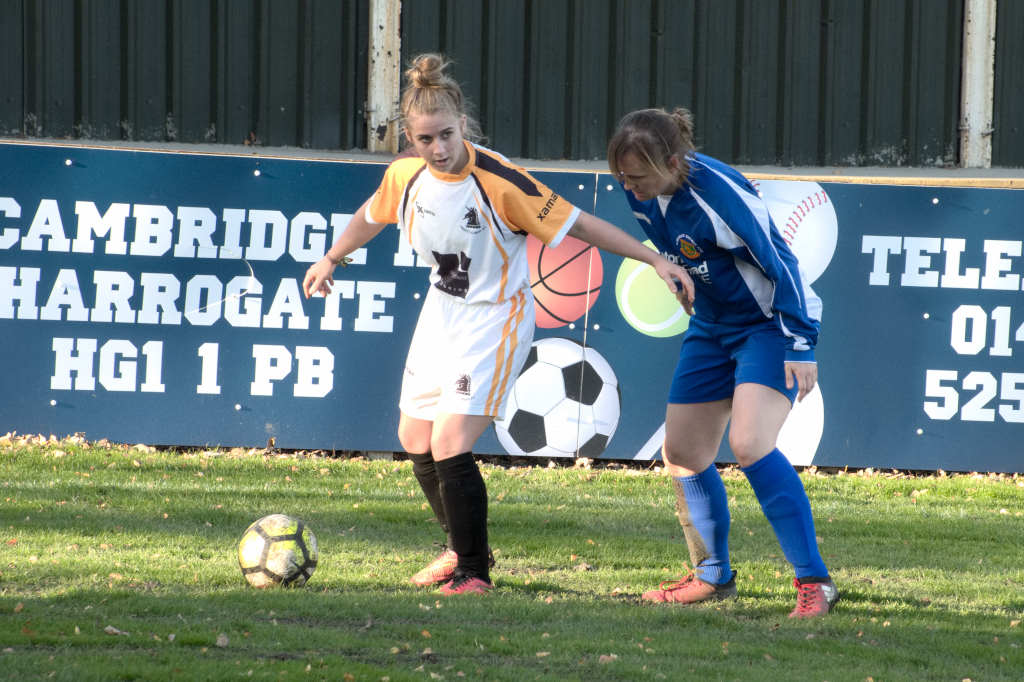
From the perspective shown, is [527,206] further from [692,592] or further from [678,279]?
[692,592]

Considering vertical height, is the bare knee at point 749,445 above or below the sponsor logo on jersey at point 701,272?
below

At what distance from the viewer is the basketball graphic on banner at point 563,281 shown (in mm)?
8562

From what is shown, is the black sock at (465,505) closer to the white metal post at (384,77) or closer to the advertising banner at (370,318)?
the advertising banner at (370,318)

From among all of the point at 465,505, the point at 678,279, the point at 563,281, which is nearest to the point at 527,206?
the point at 678,279

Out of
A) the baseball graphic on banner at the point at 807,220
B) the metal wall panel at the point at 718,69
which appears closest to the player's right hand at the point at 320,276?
the baseball graphic on banner at the point at 807,220

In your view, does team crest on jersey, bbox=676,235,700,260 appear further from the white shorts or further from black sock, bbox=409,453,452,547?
black sock, bbox=409,453,452,547

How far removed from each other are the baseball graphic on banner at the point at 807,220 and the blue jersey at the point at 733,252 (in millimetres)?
4156

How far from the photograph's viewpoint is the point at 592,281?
8.62 m

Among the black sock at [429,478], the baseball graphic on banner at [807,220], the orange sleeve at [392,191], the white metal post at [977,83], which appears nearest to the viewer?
the orange sleeve at [392,191]

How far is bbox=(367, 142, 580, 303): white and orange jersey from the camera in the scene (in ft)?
15.6

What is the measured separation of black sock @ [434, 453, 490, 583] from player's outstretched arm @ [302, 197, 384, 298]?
0.96 meters

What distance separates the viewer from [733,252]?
444cm

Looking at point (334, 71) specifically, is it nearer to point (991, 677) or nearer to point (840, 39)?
point (840, 39)

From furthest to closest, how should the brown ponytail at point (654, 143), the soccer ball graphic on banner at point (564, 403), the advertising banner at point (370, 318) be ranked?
1. the soccer ball graphic on banner at point (564, 403)
2. the advertising banner at point (370, 318)
3. the brown ponytail at point (654, 143)
